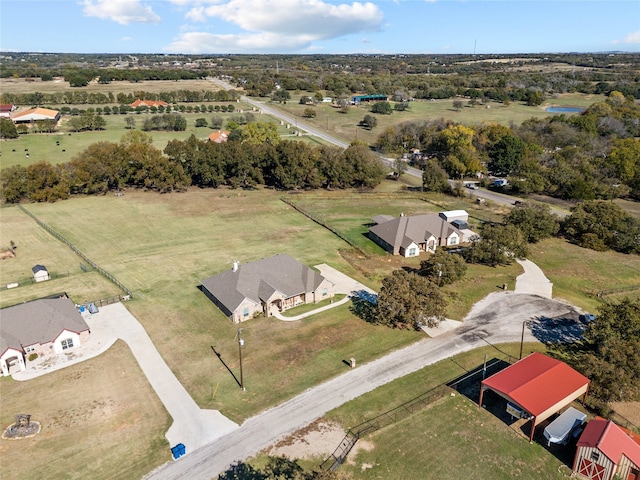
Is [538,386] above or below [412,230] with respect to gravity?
below

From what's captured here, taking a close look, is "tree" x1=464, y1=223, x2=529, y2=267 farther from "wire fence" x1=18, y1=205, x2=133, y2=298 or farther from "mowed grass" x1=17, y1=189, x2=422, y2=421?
"wire fence" x1=18, y1=205, x2=133, y2=298

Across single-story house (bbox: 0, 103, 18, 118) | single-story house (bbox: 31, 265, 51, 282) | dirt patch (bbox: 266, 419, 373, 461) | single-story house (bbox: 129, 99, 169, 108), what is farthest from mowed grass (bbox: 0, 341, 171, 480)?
single-story house (bbox: 129, 99, 169, 108)

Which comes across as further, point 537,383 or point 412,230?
point 412,230

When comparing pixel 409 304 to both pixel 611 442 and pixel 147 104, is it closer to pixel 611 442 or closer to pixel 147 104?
pixel 611 442

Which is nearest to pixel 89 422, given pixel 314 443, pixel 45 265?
pixel 314 443

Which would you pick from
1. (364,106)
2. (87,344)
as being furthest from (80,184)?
(364,106)

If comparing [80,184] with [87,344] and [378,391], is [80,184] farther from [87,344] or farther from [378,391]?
[378,391]
